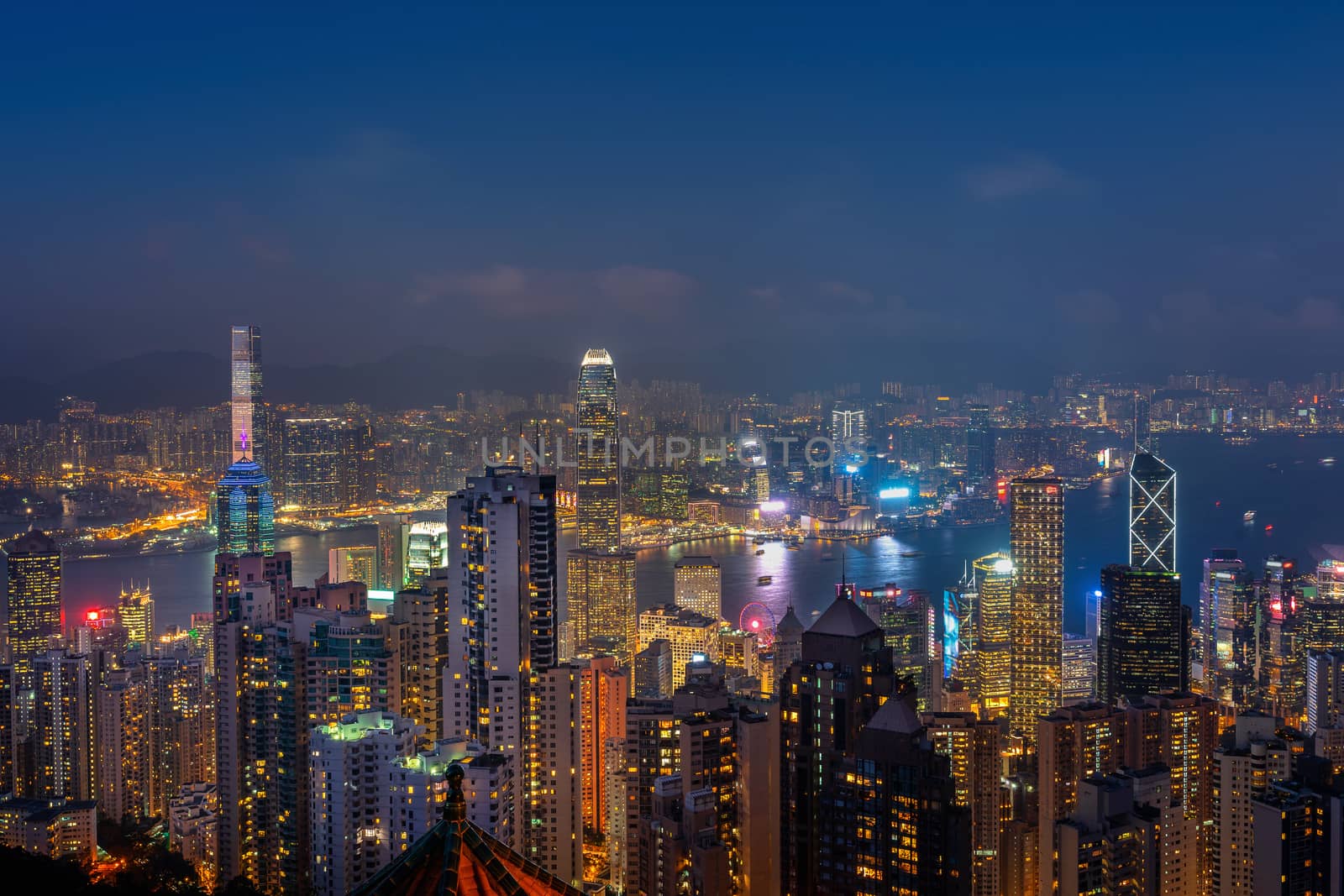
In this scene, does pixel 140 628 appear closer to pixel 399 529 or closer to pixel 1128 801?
pixel 399 529

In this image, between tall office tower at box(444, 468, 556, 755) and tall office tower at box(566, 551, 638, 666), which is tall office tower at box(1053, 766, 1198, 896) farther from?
tall office tower at box(566, 551, 638, 666)

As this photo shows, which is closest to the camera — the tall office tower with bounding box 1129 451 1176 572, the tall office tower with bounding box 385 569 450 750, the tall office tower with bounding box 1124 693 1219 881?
the tall office tower with bounding box 1124 693 1219 881

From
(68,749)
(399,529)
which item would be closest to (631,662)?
(399,529)

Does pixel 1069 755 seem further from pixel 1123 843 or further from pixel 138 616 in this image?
pixel 138 616

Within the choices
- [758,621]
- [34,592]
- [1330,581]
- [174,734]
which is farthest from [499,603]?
[1330,581]

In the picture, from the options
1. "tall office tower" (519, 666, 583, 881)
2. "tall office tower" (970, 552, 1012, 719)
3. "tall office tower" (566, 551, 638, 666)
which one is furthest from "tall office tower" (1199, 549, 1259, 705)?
"tall office tower" (519, 666, 583, 881)
